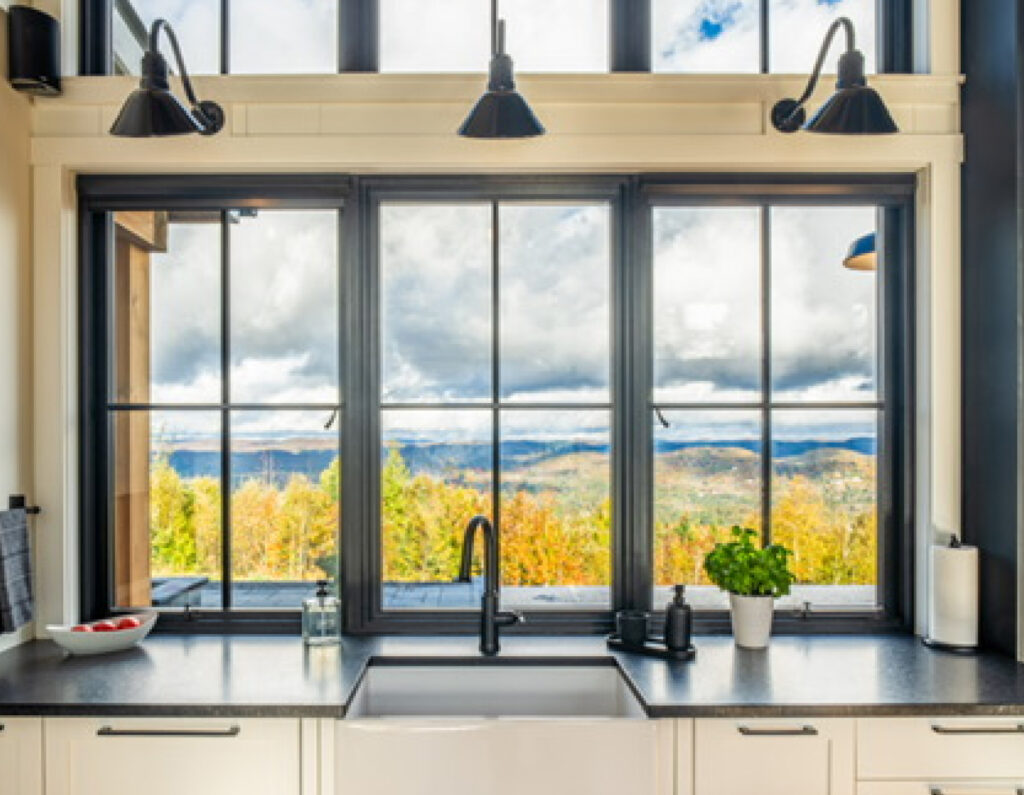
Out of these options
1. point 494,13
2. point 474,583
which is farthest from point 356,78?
point 474,583

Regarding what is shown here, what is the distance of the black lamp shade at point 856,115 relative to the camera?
1963 millimetres

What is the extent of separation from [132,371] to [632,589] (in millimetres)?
1666

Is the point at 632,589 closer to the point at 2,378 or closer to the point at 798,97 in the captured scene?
the point at 798,97

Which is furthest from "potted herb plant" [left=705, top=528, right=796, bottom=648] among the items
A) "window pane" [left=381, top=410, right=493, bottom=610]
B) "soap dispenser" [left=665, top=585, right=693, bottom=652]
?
"window pane" [left=381, top=410, right=493, bottom=610]

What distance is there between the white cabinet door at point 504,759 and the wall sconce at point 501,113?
138cm

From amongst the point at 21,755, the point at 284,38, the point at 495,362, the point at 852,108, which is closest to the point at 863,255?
the point at 852,108

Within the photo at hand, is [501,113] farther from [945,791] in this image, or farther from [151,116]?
[945,791]

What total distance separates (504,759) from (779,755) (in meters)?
0.61

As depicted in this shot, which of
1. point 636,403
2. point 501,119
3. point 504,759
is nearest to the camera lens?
point 504,759

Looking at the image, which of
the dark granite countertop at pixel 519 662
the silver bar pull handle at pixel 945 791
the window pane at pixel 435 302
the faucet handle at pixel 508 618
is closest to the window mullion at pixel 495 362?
the window pane at pixel 435 302

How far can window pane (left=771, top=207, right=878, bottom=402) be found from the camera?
242 centimetres

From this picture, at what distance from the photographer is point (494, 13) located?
2426 millimetres

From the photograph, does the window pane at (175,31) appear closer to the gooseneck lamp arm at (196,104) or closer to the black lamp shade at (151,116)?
the gooseneck lamp arm at (196,104)

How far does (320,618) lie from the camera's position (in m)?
2.24
